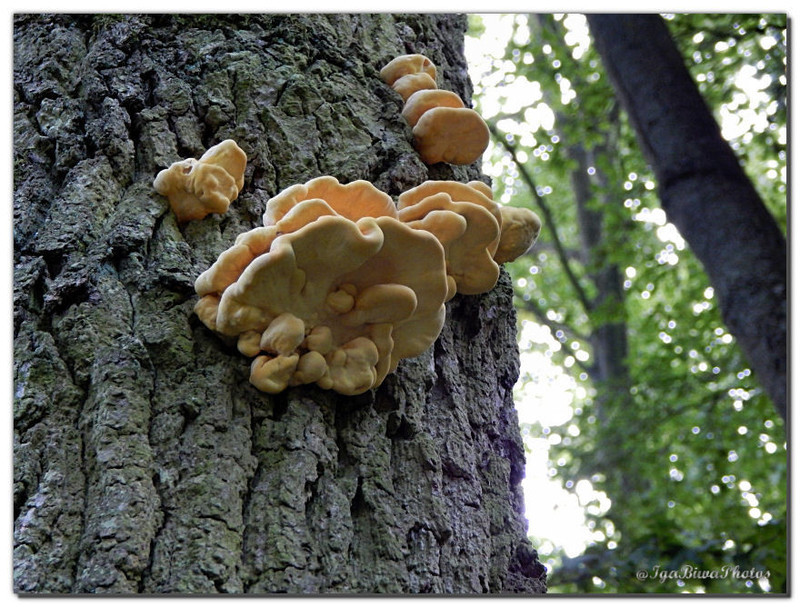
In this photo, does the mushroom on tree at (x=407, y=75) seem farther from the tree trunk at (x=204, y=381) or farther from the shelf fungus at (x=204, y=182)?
the shelf fungus at (x=204, y=182)

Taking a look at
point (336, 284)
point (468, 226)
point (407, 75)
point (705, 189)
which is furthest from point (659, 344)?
point (336, 284)

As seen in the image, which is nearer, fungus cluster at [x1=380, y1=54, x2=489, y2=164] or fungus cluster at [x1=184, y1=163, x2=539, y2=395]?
fungus cluster at [x1=184, y1=163, x2=539, y2=395]

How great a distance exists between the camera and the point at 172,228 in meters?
1.59

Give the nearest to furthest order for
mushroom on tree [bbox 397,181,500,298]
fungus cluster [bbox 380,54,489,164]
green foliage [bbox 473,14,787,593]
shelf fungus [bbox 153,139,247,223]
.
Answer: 1. mushroom on tree [bbox 397,181,500,298]
2. shelf fungus [bbox 153,139,247,223]
3. fungus cluster [bbox 380,54,489,164]
4. green foliage [bbox 473,14,787,593]

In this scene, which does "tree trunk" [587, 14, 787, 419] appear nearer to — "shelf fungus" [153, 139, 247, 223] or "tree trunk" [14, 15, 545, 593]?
"tree trunk" [14, 15, 545, 593]

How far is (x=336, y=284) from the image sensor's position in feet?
4.53

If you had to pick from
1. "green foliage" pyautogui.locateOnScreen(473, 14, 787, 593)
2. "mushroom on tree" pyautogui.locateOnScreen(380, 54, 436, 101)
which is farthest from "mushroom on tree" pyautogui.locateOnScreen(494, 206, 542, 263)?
"green foliage" pyautogui.locateOnScreen(473, 14, 787, 593)

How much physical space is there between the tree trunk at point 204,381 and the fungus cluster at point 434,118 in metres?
0.04

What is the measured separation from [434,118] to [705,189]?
2211 mm

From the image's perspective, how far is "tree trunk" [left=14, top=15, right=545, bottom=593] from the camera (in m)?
1.29

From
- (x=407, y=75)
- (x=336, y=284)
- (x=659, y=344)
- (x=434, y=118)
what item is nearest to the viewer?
(x=336, y=284)

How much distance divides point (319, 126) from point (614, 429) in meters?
5.41

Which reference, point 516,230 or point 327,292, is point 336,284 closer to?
point 327,292

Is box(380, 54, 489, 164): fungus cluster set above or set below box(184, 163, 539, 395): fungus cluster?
above
